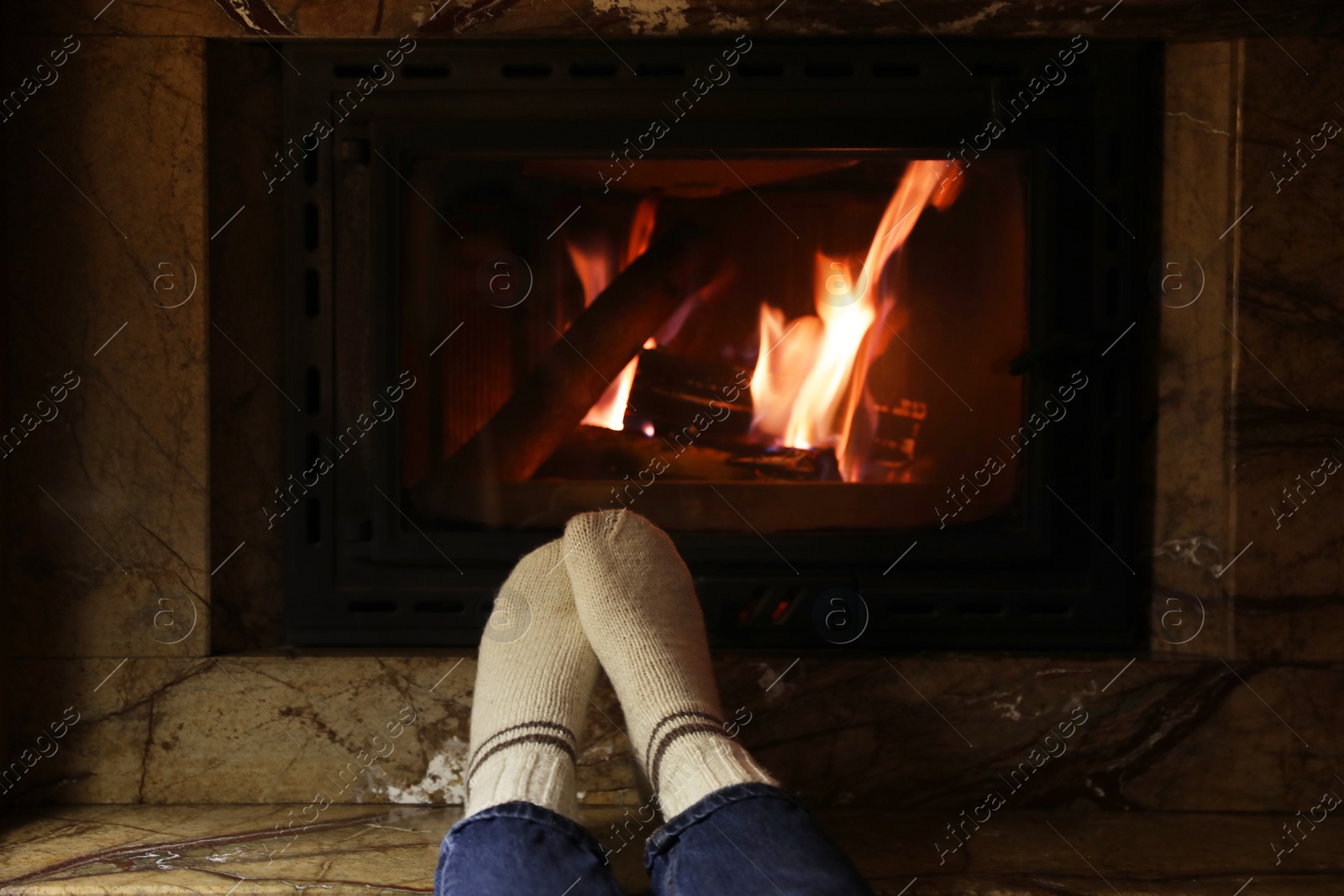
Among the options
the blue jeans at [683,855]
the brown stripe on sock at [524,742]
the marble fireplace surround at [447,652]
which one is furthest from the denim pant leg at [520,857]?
the marble fireplace surround at [447,652]

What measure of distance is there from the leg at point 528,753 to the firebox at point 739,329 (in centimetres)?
6

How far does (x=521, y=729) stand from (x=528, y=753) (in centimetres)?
3

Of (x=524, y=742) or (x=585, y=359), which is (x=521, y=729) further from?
(x=585, y=359)

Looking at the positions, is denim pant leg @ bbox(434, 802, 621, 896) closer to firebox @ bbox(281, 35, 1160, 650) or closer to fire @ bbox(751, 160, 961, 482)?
firebox @ bbox(281, 35, 1160, 650)

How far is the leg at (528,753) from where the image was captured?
0.66 m

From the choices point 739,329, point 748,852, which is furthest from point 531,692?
point 739,329

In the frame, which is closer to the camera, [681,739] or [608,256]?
[681,739]

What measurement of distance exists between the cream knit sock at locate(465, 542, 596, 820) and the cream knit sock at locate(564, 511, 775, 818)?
0.08 feet

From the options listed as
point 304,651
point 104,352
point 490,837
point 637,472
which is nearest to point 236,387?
point 104,352

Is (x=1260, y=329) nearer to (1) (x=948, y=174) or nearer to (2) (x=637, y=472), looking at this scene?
(1) (x=948, y=174)

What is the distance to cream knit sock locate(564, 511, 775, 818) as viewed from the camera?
78 centimetres

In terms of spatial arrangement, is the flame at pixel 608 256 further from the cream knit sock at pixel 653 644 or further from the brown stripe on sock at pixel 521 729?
the brown stripe on sock at pixel 521 729

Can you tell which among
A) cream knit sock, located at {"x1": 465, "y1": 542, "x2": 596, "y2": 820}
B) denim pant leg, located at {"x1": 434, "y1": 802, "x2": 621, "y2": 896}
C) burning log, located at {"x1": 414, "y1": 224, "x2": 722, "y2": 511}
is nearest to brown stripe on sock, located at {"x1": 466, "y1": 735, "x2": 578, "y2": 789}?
cream knit sock, located at {"x1": 465, "y1": 542, "x2": 596, "y2": 820}

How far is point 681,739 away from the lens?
2.60ft
